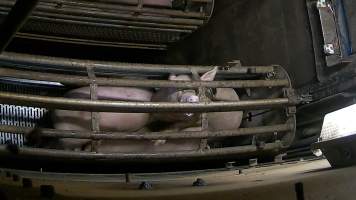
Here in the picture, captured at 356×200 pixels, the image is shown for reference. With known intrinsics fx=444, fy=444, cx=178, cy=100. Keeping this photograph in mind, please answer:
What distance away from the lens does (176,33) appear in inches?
120

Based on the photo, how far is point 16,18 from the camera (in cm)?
75

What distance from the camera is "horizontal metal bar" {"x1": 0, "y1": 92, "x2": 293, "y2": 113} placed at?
1.46 meters

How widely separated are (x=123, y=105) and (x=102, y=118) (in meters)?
0.34

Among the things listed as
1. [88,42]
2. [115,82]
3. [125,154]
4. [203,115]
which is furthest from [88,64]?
[88,42]

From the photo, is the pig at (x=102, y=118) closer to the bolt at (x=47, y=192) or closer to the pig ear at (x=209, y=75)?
the pig ear at (x=209, y=75)

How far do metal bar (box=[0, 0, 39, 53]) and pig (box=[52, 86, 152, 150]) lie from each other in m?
1.06

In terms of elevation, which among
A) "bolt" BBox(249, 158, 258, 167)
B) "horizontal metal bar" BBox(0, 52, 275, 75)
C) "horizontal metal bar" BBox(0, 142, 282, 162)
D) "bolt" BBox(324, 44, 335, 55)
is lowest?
"bolt" BBox(249, 158, 258, 167)

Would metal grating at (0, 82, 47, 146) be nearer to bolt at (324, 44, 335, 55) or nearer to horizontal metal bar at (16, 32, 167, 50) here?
horizontal metal bar at (16, 32, 167, 50)

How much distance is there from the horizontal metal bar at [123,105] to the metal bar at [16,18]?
2.15 ft

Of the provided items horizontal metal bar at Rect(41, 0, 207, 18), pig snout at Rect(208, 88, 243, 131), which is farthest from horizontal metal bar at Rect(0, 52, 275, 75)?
horizontal metal bar at Rect(41, 0, 207, 18)

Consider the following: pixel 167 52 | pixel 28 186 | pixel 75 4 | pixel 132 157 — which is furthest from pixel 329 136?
pixel 167 52

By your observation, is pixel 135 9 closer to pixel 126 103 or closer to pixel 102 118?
pixel 102 118

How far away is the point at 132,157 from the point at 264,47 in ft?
4.14

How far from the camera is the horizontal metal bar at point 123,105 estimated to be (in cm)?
146
